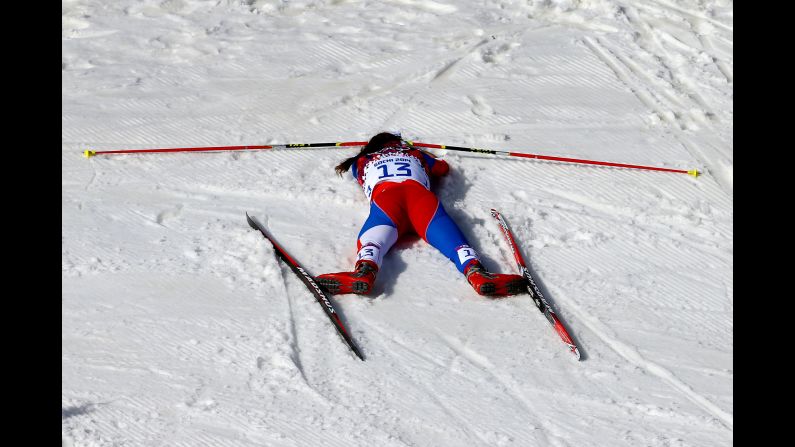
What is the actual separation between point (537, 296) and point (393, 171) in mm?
1430

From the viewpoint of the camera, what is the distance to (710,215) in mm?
7164

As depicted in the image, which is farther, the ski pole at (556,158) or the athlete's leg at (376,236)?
the ski pole at (556,158)

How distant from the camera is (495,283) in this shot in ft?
19.7

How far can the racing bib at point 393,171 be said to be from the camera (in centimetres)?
686

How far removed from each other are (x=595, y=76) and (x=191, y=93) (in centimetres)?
349

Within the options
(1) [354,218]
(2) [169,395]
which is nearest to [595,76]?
(1) [354,218]

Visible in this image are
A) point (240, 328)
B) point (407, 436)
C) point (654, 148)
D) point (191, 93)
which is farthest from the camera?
point (191, 93)

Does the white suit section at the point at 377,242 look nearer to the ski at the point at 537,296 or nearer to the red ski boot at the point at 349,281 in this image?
the red ski boot at the point at 349,281

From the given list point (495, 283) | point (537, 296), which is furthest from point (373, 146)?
point (537, 296)

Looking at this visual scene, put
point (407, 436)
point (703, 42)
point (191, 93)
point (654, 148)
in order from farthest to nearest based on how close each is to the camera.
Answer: point (703, 42)
point (191, 93)
point (654, 148)
point (407, 436)

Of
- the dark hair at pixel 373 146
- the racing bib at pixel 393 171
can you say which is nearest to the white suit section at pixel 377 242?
the racing bib at pixel 393 171

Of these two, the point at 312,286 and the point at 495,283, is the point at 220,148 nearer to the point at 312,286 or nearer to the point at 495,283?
the point at 312,286

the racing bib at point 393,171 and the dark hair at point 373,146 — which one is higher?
the racing bib at point 393,171

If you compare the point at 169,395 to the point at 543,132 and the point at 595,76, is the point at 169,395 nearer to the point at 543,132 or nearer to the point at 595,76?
the point at 543,132
